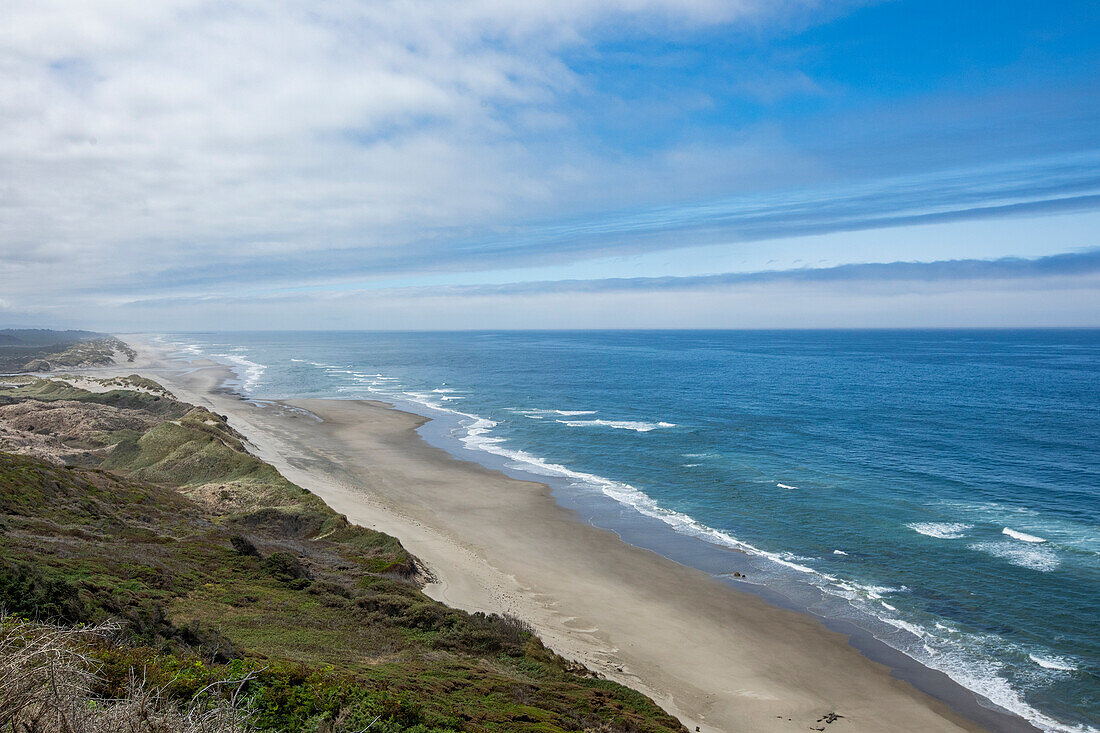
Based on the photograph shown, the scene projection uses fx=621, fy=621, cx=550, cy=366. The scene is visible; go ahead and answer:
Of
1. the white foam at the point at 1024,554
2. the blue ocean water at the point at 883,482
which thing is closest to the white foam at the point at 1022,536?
the blue ocean water at the point at 883,482

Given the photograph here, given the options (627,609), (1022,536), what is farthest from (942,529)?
(627,609)

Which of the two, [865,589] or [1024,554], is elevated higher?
[1024,554]

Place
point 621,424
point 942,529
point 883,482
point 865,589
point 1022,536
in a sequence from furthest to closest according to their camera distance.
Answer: point 621,424 < point 883,482 < point 942,529 < point 1022,536 < point 865,589

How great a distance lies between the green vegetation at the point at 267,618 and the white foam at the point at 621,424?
36.0m

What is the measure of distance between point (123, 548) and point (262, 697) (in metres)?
15.9

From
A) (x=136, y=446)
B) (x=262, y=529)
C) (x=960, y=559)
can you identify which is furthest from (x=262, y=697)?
(x=136, y=446)

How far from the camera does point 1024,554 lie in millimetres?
30859

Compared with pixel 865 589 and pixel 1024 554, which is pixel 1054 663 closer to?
pixel 865 589

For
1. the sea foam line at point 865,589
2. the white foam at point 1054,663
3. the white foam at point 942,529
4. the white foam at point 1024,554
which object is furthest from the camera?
the white foam at point 942,529

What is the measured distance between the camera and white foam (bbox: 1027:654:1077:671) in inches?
852

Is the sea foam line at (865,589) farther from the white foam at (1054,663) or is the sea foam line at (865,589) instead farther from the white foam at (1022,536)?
the white foam at (1022,536)

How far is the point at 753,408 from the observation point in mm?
75312

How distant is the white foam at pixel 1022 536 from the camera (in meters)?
32.6

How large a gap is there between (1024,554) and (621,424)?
3986cm
